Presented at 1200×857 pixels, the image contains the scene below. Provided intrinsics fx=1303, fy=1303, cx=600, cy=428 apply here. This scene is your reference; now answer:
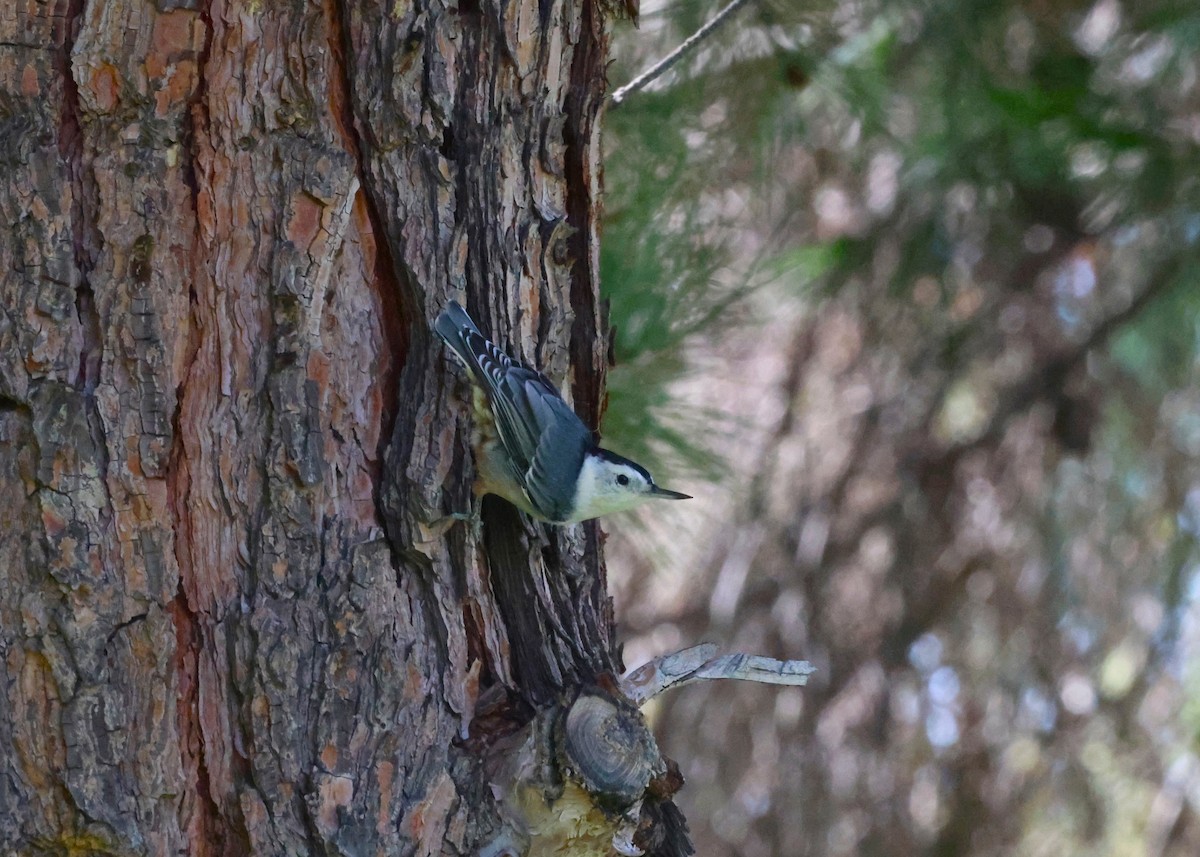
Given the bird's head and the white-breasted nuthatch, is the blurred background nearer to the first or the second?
the bird's head

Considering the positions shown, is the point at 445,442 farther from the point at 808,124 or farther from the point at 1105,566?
the point at 1105,566

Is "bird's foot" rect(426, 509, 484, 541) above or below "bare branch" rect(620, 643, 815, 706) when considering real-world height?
above

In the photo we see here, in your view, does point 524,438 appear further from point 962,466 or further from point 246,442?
point 962,466

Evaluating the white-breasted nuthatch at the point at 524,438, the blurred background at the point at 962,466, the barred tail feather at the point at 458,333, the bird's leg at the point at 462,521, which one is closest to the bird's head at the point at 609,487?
the white-breasted nuthatch at the point at 524,438

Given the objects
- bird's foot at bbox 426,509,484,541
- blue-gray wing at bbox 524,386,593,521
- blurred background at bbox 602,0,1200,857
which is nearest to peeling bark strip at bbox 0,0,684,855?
bird's foot at bbox 426,509,484,541

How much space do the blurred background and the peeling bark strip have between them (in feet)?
4.87

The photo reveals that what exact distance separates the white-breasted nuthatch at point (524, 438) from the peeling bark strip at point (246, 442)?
4 centimetres

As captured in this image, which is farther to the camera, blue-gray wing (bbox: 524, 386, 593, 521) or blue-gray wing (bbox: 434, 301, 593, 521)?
blue-gray wing (bbox: 524, 386, 593, 521)

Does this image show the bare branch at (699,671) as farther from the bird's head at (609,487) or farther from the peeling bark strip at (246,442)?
the bird's head at (609,487)

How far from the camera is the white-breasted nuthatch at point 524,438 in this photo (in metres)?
1.53

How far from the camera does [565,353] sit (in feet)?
5.60

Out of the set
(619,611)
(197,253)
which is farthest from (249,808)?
(619,611)

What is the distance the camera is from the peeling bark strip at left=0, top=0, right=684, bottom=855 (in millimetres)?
1318

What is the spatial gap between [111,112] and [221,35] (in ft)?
0.48
